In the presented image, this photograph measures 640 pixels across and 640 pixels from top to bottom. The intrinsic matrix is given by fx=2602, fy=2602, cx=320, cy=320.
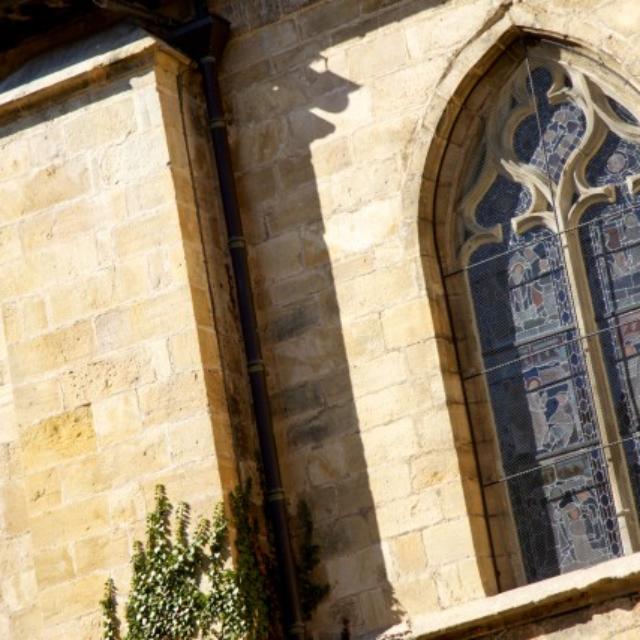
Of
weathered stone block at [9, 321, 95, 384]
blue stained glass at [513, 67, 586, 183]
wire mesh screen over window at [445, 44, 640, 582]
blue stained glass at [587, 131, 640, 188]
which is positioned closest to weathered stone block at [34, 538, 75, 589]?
weathered stone block at [9, 321, 95, 384]

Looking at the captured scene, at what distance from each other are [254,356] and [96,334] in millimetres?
848

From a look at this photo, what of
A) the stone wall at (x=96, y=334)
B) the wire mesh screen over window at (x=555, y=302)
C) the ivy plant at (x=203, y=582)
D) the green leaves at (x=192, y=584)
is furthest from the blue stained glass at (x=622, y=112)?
the green leaves at (x=192, y=584)

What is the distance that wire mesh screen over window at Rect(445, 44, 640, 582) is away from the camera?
1304 cm

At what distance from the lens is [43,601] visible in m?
13.5

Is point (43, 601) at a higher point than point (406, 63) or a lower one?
lower

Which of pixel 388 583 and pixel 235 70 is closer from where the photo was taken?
pixel 388 583

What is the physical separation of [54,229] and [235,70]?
132 centimetres

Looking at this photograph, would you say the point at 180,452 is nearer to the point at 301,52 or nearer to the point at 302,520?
the point at 302,520

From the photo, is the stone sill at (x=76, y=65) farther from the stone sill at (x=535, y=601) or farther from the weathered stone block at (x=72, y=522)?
the stone sill at (x=535, y=601)

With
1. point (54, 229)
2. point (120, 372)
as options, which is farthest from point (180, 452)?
point (54, 229)

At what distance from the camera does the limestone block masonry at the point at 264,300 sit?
13141mm

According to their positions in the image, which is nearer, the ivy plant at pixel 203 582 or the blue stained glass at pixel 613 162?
the ivy plant at pixel 203 582

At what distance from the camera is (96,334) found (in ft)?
45.0

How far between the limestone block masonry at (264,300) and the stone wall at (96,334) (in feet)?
0.04
